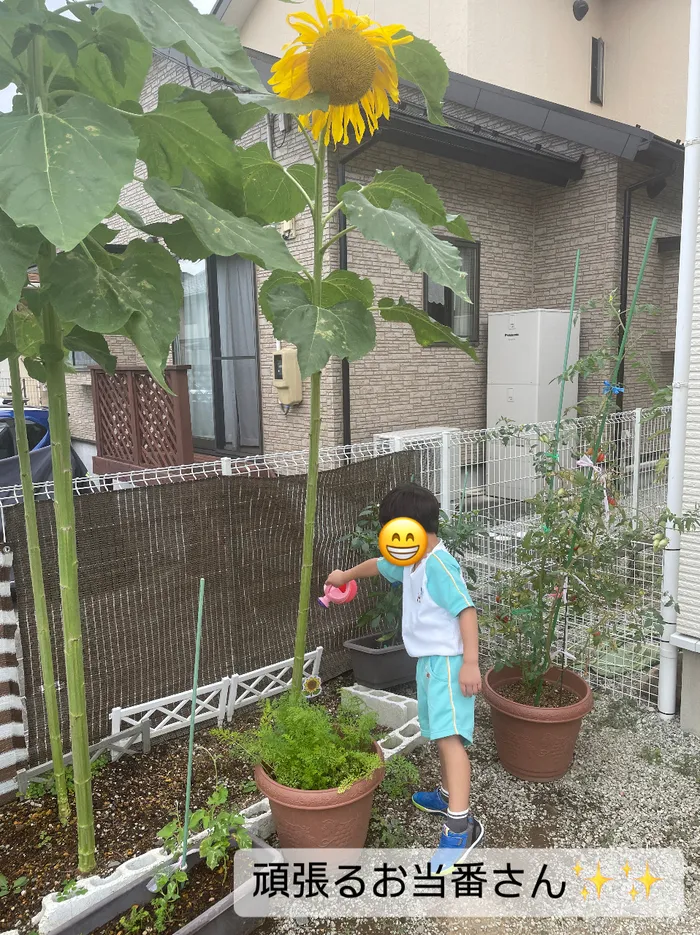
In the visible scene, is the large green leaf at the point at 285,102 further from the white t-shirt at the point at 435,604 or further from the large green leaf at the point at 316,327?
the white t-shirt at the point at 435,604

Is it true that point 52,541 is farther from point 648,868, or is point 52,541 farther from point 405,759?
point 648,868

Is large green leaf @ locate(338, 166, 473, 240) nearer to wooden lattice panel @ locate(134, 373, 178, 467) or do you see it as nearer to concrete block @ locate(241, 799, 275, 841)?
concrete block @ locate(241, 799, 275, 841)

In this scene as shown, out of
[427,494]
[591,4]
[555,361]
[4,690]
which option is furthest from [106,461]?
[591,4]

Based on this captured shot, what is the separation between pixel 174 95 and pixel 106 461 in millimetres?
7624

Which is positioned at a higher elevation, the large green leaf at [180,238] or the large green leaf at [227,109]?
the large green leaf at [227,109]

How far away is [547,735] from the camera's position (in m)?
2.84

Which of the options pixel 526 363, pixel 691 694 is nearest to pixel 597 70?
pixel 526 363

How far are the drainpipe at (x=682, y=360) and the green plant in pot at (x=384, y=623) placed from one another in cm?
103

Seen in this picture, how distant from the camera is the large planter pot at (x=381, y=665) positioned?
362 cm

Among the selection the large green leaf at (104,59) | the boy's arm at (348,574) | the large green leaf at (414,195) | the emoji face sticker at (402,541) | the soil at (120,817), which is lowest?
the soil at (120,817)

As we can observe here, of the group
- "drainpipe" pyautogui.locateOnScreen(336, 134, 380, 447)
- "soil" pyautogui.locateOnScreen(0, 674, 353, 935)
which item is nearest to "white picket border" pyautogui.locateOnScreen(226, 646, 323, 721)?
"soil" pyautogui.locateOnScreen(0, 674, 353, 935)

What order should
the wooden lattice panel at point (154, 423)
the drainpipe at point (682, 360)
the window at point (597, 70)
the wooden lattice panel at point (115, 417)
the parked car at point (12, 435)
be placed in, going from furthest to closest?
the window at point (597, 70) < the wooden lattice panel at point (115, 417) < the wooden lattice panel at point (154, 423) < the parked car at point (12, 435) < the drainpipe at point (682, 360)

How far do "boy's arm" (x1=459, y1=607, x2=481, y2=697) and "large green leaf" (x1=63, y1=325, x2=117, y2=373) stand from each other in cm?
149

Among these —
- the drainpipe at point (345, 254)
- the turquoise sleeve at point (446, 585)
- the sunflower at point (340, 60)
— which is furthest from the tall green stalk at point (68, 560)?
the drainpipe at point (345, 254)
